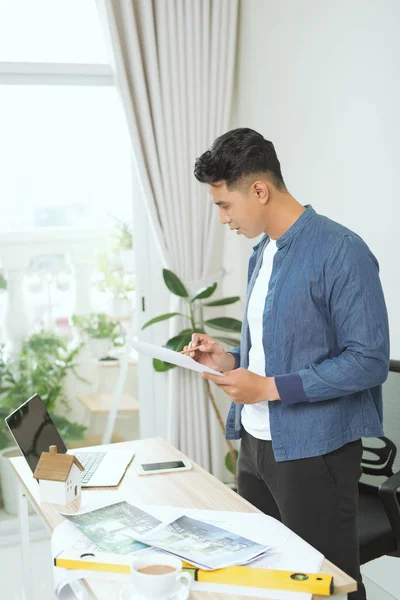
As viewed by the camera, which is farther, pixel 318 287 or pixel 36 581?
pixel 36 581

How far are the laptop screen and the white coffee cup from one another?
31.6 inches

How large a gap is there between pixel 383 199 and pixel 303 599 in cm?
161

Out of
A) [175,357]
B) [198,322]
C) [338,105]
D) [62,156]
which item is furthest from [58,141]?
[175,357]

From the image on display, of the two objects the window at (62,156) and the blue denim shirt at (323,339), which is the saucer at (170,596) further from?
the window at (62,156)

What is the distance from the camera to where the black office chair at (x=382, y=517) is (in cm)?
202

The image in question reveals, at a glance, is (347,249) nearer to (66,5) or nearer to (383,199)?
(383,199)

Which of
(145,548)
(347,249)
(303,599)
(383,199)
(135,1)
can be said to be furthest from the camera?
(135,1)

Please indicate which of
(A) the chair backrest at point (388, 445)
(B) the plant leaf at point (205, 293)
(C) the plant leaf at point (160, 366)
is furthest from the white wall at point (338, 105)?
(C) the plant leaf at point (160, 366)

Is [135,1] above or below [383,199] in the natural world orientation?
above

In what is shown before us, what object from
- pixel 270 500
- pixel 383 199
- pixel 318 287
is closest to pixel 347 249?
pixel 318 287

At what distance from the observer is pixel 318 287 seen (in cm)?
171

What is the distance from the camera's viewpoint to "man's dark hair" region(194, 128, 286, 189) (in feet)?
5.81

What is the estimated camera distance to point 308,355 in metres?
1.75

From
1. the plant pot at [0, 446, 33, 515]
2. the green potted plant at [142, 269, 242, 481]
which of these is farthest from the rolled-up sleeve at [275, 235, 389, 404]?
the plant pot at [0, 446, 33, 515]
